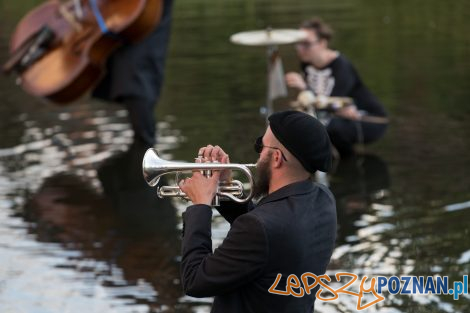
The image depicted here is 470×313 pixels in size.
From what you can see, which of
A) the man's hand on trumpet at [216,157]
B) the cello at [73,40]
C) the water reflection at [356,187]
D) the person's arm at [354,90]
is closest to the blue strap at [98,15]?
the cello at [73,40]

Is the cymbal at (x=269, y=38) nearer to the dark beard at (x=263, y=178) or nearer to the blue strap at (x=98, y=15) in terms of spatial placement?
the blue strap at (x=98, y=15)

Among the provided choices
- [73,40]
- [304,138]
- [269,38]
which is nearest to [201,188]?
[304,138]

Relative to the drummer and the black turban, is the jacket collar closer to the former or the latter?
the black turban

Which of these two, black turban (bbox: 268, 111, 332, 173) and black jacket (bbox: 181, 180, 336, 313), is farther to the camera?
black turban (bbox: 268, 111, 332, 173)

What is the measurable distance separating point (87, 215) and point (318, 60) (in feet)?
8.49

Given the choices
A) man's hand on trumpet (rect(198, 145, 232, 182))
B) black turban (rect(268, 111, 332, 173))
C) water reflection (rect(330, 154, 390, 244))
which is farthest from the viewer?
water reflection (rect(330, 154, 390, 244))

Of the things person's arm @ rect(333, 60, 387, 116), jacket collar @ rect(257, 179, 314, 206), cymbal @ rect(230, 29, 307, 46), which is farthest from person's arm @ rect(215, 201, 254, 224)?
person's arm @ rect(333, 60, 387, 116)

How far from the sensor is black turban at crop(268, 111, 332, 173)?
3492mm

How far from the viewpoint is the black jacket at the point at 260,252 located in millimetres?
3377

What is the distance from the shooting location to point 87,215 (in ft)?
23.8

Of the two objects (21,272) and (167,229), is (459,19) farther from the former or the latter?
(21,272)

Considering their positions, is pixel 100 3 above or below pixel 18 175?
above

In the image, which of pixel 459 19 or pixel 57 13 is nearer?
pixel 57 13

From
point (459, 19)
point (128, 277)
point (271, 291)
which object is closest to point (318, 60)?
point (128, 277)
